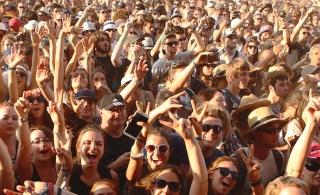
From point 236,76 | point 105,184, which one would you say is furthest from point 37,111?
point 236,76

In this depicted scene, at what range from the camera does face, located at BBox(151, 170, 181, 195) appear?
3609 mm

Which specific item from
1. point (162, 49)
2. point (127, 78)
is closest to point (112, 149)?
point (127, 78)

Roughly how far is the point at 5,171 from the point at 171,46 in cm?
411

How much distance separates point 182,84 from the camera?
216 inches

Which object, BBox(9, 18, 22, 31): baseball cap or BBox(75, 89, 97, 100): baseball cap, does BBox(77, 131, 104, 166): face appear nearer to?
BBox(75, 89, 97, 100): baseball cap

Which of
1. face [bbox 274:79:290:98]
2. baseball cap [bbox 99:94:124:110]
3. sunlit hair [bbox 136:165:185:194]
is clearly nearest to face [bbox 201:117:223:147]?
sunlit hair [bbox 136:165:185:194]

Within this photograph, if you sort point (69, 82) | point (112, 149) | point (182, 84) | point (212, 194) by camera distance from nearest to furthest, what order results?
point (212, 194) → point (112, 149) → point (182, 84) → point (69, 82)

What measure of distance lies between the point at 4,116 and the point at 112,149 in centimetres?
89

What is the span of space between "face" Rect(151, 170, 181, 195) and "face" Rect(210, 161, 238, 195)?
0.89 ft

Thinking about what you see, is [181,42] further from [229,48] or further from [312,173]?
[312,173]

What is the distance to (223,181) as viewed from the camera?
12.3 ft

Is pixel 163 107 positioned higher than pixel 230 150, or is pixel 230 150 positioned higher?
pixel 163 107

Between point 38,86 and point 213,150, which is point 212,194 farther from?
point 38,86

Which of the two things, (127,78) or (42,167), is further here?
(127,78)
